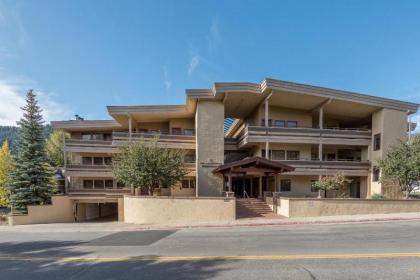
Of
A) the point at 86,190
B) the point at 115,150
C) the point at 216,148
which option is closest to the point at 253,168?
the point at 216,148

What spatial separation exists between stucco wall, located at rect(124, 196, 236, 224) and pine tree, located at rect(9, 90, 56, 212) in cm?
1210

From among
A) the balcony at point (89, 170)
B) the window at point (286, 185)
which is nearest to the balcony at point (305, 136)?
the window at point (286, 185)

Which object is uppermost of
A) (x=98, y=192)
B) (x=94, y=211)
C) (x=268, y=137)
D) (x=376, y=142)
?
(x=268, y=137)

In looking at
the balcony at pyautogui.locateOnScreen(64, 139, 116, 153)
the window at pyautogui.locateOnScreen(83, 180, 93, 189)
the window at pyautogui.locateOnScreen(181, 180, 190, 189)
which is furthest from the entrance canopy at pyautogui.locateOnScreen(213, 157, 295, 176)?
the window at pyautogui.locateOnScreen(83, 180, 93, 189)

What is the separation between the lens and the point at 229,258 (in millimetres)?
7188

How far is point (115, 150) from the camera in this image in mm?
28172

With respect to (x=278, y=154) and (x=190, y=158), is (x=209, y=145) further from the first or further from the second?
(x=278, y=154)

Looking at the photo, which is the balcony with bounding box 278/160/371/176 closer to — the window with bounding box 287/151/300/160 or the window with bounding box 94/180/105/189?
the window with bounding box 287/151/300/160

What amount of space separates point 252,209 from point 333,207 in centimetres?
568

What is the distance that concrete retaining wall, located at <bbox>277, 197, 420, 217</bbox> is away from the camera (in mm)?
17359

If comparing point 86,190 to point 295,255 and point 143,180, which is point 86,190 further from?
point 295,255

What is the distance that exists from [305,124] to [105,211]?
28.6 meters

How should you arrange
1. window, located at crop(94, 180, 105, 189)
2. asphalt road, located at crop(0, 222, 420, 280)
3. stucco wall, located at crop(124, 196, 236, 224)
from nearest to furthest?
asphalt road, located at crop(0, 222, 420, 280) < stucco wall, located at crop(124, 196, 236, 224) < window, located at crop(94, 180, 105, 189)

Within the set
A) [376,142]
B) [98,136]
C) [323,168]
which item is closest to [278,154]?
[323,168]
